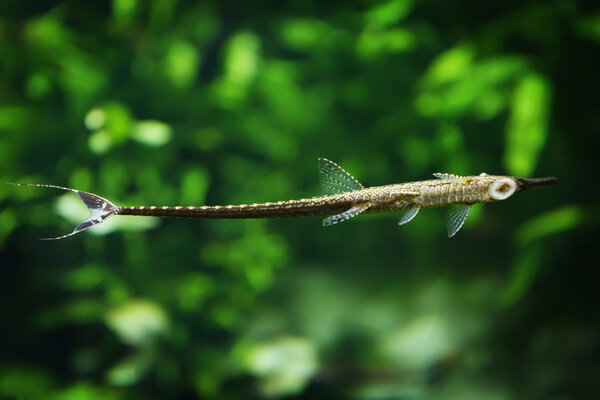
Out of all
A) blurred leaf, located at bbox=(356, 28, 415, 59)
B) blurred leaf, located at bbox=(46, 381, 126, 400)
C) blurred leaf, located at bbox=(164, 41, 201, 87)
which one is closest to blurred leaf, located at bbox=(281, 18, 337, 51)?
blurred leaf, located at bbox=(356, 28, 415, 59)

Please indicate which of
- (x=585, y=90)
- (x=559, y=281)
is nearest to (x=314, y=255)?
(x=559, y=281)

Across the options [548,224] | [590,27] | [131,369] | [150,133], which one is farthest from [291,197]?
[590,27]

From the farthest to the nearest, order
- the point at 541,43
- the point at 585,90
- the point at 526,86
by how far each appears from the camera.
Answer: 1. the point at 585,90
2. the point at 541,43
3. the point at 526,86

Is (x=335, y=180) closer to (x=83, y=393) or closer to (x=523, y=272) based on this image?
(x=523, y=272)

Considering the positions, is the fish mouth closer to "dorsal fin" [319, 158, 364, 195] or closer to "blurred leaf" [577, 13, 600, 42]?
"dorsal fin" [319, 158, 364, 195]

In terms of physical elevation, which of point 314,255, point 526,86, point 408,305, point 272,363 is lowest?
point 272,363

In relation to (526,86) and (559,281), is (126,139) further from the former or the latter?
(559,281)
